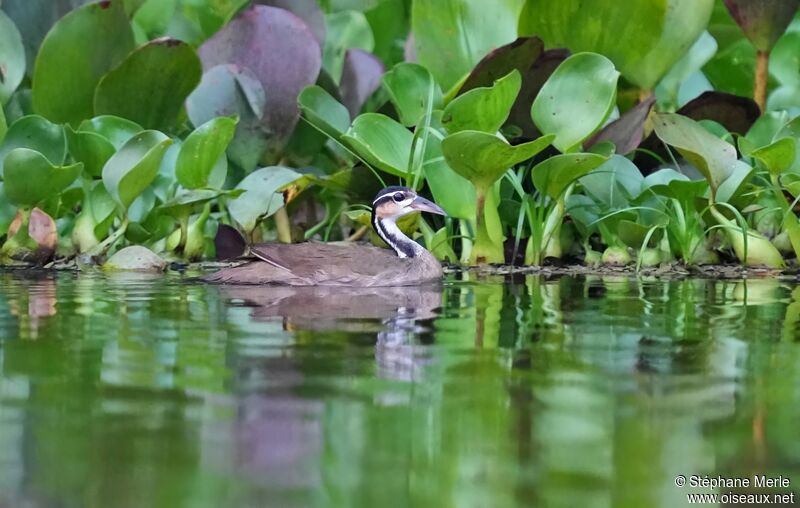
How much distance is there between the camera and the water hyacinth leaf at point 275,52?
364 inches

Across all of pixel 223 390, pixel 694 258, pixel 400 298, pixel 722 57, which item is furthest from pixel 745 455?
pixel 722 57

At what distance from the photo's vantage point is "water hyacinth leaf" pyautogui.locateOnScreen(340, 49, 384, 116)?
32.2ft

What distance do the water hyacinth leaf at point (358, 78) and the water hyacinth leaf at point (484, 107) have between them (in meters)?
2.00

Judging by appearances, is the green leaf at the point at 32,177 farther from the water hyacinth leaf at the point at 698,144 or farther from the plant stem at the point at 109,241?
the water hyacinth leaf at the point at 698,144

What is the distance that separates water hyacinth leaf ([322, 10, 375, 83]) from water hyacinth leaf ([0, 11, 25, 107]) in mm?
2154

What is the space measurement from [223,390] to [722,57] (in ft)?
27.1

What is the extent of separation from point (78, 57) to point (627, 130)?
11.9ft

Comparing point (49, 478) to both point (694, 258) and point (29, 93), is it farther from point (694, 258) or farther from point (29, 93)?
point (29, 93)

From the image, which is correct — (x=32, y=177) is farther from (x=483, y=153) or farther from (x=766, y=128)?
(x=766, y=128)

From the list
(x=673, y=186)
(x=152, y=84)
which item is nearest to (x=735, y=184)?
(x=673, y=186)

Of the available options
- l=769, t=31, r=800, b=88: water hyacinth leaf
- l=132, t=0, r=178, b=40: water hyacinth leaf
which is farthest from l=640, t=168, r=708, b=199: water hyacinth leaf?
l=132, t=0, r=178, b=40: water hyacinth leaf

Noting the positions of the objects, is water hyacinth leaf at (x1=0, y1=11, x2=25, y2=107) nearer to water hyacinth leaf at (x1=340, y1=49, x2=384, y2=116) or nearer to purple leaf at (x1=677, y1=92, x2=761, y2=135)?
water hyacinth leaf at (x1=340, y1=49, x2=384, y2=116)

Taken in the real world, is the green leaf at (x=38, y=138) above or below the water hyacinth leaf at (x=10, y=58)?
below

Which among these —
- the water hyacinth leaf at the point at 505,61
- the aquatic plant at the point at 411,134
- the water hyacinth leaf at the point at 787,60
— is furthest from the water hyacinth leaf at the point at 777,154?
the water hyacinth leaf at the point at 787,60
